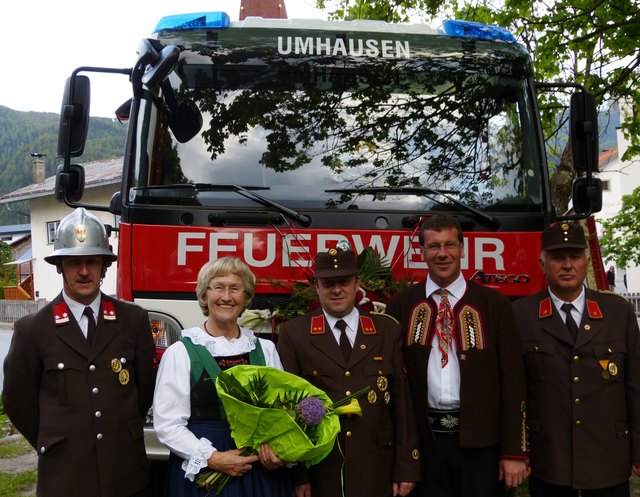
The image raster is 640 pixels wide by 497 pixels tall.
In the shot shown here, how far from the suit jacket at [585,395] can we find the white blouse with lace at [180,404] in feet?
4.70

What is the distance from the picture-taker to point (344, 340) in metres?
3.42

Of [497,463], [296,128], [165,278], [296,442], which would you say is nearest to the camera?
[296,442]

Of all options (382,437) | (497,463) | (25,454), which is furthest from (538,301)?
(25,454)

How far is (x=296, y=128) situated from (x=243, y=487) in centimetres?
223

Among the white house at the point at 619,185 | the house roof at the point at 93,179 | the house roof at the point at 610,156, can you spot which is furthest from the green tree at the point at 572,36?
the house roof at the point at 610,156

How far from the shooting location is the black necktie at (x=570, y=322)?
353 centimetres

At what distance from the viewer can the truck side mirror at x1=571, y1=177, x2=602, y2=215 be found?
4668 millimetres

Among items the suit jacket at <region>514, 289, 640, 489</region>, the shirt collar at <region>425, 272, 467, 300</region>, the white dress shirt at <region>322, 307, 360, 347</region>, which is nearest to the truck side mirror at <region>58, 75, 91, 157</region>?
the white dress shirt at <region>322, 307, 360, 347</region>

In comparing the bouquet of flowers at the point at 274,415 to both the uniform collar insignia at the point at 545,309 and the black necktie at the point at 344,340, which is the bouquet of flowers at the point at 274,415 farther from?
the uniform collar insignia at the point at 545,309

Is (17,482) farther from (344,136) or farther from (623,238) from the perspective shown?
(623,238)

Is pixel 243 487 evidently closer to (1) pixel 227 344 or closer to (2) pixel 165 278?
(1) pixel 227 344

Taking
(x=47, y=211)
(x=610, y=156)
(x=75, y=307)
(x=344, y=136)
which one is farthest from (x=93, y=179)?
(x=610, y=156)

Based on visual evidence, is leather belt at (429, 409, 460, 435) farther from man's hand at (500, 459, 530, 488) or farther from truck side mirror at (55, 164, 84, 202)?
truck side mirror at (55, 164, 84, 202)

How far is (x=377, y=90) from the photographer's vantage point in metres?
4.62
